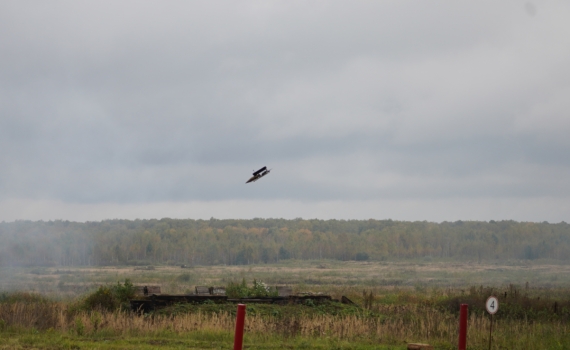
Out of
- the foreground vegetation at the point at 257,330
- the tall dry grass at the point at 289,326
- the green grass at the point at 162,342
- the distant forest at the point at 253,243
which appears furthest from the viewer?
the distant forest at the point at 253,243

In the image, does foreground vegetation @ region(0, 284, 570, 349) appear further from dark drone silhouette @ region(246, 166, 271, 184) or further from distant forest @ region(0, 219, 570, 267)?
distant forest @ region(0, 219, 570, 267)

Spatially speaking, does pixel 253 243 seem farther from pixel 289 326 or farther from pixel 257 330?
pixel 257 330

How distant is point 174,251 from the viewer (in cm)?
13388

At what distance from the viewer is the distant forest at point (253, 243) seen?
91.8 meters

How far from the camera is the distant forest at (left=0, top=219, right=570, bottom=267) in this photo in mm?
91750

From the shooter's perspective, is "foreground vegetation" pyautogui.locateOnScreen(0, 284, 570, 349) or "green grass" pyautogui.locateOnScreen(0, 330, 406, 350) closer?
"green grass" pyautogui.locateOnScreen(0, 330, 406, 350)

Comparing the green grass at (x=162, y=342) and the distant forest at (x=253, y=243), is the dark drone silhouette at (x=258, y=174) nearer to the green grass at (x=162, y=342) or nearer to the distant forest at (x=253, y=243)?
the green grass at (x=162, y=342)

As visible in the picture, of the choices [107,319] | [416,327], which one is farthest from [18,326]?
[416,327]

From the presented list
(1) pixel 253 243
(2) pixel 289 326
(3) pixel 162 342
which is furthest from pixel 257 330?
(1) pixel 253 243

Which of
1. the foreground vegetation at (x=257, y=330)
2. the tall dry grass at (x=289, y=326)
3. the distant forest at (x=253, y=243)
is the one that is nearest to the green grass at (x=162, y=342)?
the foreground vegetation at (x=257, y=330)

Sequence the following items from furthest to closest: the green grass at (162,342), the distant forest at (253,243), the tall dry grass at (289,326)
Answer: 1. the distant forest at (253,243)
2. the tall dry grass at (289,326)
3. the green grass at (162,342)

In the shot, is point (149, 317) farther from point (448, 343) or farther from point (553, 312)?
point (553, 312)

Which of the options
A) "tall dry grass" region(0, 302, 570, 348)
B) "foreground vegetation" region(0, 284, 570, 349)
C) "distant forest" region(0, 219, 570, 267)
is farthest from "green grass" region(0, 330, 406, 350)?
"distant forest" region(0, 219, 570, 267)

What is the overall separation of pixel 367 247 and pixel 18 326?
12990cm
